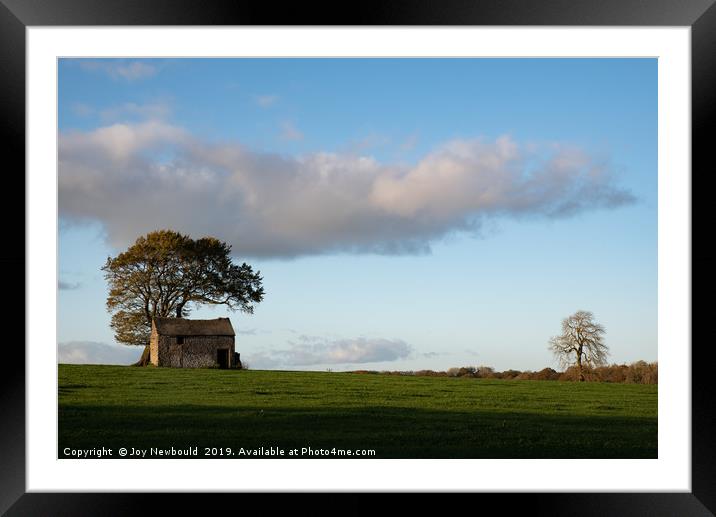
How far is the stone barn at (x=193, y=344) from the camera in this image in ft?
52.2

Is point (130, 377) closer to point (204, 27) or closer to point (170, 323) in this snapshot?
point (170, 323)

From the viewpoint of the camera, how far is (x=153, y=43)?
5.14m

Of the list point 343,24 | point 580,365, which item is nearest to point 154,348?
point 580,365

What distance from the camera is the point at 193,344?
16531mm

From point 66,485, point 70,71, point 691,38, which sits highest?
point 70,71

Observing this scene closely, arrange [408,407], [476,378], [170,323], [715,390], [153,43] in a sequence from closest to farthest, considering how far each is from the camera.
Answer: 1. [715,390]
2. [153,43]
3. [408,407]
4. [476,378]
5. [170,323]

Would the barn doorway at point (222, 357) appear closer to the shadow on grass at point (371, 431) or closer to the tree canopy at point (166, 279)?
the tree canopy at point (166, 279)

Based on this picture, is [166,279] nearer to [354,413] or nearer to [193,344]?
[193,344]

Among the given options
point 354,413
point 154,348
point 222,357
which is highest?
point 154,348

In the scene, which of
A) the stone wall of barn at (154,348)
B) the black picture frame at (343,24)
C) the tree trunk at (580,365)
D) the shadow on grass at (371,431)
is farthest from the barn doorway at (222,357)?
the black picture frame at (343,24)

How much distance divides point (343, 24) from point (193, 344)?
13.1 meters

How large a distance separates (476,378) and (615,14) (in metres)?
11.3

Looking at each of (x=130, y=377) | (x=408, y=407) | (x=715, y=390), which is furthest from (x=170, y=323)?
(x=715, y=390)

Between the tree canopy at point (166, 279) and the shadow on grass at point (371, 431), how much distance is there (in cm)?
452
